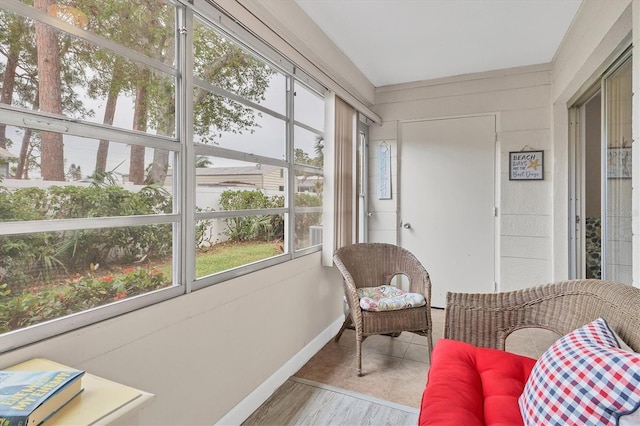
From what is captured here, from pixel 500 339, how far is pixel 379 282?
50.1 inches

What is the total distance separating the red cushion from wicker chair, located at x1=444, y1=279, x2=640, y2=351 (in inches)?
4.7

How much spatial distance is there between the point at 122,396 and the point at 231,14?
65.9 inches

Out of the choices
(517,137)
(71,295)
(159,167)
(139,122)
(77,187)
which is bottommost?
(71,295)

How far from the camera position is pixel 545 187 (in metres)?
3.25

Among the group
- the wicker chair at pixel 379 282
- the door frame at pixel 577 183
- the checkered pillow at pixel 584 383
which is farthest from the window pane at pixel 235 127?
the door frame at pixel 577 183

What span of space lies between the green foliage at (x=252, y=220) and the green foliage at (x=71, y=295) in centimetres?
53

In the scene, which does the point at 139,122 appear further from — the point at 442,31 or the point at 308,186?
the point at 442,31

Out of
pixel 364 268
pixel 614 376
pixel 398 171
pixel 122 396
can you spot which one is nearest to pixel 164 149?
pixel 122 396

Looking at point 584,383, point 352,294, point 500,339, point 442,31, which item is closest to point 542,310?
point 500,339

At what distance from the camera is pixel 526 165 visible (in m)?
3.30

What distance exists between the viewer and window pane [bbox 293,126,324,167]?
2.58m

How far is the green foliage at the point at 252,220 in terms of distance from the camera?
1879 mm

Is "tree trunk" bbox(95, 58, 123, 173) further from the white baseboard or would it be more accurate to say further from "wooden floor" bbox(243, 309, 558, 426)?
"wooden floor" bbox(243, 309, 558, 426)

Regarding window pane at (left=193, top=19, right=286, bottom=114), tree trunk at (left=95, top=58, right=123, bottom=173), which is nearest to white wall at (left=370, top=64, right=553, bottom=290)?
window pane at (left=193, top=19, right=286, bottom=114)
